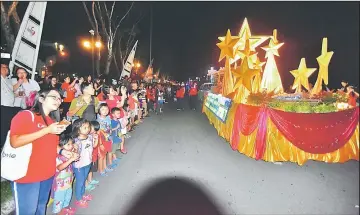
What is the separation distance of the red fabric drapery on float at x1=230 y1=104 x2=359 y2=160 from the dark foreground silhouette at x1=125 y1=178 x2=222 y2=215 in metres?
2.85

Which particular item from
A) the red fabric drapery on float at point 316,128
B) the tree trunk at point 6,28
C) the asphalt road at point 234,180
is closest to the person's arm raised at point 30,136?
the asphalt road at point 234,180

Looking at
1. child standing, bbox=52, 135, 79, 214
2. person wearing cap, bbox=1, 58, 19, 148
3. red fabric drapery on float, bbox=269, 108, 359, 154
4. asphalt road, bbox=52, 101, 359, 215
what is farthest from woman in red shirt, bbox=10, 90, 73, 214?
red fabric drapery on float, bbox=269, 108, 359, 154

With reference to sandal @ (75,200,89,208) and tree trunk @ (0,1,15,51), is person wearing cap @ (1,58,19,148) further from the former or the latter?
tree trunk @ (0,1,15,51)

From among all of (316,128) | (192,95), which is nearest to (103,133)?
(316,128)

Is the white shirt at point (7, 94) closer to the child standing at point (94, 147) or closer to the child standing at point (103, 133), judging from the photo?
the child standing at point (103, 133)

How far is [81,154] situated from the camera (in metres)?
4.46

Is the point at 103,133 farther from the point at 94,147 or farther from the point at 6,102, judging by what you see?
the point at 6,102

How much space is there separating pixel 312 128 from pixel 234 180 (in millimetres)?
2875

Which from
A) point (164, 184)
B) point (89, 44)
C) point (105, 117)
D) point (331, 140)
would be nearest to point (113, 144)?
point (105, 117)

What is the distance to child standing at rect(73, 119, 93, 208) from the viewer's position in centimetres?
441

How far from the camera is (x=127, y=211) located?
4.31 m

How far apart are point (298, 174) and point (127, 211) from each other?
416 centimetres

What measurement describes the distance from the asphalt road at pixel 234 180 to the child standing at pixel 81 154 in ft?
0.91

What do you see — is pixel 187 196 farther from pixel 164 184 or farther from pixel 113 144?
pixel 113 144
